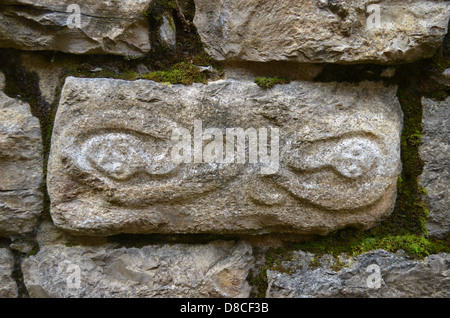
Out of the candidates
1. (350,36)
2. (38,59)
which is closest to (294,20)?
(350,36)

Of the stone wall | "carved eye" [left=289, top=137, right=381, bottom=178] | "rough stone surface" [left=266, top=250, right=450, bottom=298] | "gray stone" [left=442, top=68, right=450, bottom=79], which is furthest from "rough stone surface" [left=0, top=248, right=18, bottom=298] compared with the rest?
"gray stone" [left=442, top=68, right=450, bottom=79]

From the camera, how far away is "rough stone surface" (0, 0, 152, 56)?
1013mm

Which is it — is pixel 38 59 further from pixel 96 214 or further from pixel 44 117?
pixel 96 214

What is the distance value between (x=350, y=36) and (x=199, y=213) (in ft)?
2.21

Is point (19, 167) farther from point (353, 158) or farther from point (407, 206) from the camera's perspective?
point (407, 206)

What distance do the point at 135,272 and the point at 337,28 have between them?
0.93 metres

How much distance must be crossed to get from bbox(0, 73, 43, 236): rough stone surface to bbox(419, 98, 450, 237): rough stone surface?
1.20m

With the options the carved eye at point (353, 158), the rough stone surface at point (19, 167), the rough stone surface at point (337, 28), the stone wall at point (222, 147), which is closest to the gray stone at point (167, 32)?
the stone wall at point (222, 147)

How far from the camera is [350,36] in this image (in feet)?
3.31

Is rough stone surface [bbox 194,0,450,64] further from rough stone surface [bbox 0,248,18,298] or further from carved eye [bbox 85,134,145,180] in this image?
rough stone surface [bbox 0,248,18,298]

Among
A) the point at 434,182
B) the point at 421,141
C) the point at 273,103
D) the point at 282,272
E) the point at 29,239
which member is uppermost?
the point at 273,103

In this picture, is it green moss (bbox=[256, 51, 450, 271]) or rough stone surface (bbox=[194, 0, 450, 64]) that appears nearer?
rough stone surface (bbox=[194, 0, 450, 64])

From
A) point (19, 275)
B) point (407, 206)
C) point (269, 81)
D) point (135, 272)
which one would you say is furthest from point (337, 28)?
point (19, 275)

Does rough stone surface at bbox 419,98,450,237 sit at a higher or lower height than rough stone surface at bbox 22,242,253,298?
higher
